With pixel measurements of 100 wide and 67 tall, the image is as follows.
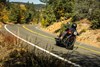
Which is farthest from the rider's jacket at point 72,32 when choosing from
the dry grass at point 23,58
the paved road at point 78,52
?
the dry grass at point 23,58

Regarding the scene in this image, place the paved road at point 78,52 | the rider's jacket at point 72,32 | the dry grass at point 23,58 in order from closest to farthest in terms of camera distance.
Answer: the dry grass at point 23,58
the paved road at point 78,52
the rider's jacket at point 72,32

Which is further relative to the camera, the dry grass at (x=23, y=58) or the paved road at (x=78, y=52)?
the paved road at (x=78, y=52)

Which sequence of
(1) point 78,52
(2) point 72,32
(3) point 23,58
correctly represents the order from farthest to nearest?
(2) point 72,32, (1) point 78,52, (3) point 23,58

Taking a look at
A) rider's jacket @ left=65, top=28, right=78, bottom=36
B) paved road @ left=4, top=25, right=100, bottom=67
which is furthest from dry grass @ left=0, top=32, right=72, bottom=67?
rider's jacket @ left=65, top=28, right=78, bottom=36

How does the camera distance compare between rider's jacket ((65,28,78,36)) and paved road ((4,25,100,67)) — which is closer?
paved road ((4,25,100,67))

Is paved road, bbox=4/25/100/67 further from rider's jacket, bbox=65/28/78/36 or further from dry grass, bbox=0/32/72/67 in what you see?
rider's jacket, bbox=65/28/78/36

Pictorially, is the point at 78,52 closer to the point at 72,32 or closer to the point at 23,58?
the point at 72,32

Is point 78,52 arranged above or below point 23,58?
below

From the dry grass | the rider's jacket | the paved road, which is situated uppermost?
the dry grass

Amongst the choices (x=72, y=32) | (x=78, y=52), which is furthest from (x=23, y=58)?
(x=72, y=32)

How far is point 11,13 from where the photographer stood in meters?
103

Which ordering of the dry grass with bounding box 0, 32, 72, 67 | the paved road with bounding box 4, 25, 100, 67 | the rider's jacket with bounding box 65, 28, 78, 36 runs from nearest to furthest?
1. the dry grass with bounding box 0, 32, 72, 67
2. the paved road with bounding box 4, 25, 100, 67
3. the rider's jacket with bounding box 65, 28, 78, 36

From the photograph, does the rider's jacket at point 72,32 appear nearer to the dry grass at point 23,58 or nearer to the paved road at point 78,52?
the paved road at point 78,52

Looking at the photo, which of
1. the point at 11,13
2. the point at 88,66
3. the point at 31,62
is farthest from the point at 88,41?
the point at 11,13
